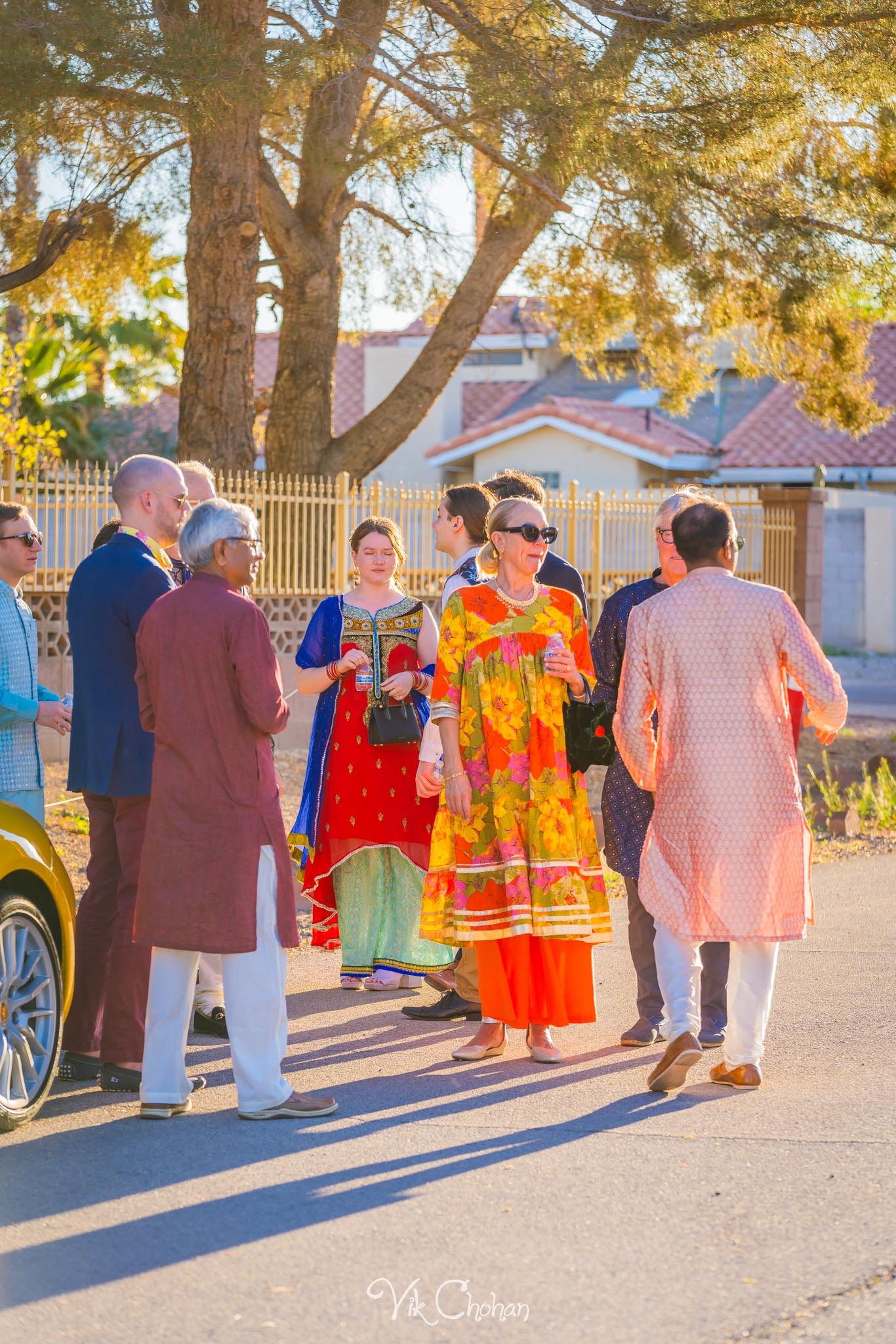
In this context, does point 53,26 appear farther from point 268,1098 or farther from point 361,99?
point 268,1098

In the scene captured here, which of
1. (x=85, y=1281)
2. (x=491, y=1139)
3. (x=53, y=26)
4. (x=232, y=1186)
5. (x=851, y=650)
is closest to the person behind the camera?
(x=85, y=1281)

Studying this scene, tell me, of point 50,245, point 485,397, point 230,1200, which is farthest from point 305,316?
point 485,397

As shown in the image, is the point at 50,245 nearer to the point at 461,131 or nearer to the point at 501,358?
the point at 461,131

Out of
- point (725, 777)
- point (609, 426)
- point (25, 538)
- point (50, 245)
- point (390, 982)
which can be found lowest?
point (390, 982)

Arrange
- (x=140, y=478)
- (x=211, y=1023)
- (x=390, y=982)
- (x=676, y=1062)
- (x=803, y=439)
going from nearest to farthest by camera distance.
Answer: (x=676, y=1062)
(x=140, y=478)
(x=211, y=1023)
(x=390, y=982)
(x=803, y=439)

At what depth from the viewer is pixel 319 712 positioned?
7.64 metres

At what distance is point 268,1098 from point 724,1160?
1.41 metres

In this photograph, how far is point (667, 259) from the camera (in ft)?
42.9

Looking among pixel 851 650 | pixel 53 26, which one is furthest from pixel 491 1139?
pixel 851 650

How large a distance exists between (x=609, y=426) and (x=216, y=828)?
1274 inches

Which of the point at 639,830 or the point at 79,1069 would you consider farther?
the point at 639,830

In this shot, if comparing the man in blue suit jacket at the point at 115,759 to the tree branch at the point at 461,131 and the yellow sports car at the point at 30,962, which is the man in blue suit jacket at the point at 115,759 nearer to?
the yellow sports car at the point at 30,962

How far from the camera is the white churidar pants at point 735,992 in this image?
6.03m

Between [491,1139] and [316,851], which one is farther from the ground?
[316,851]
